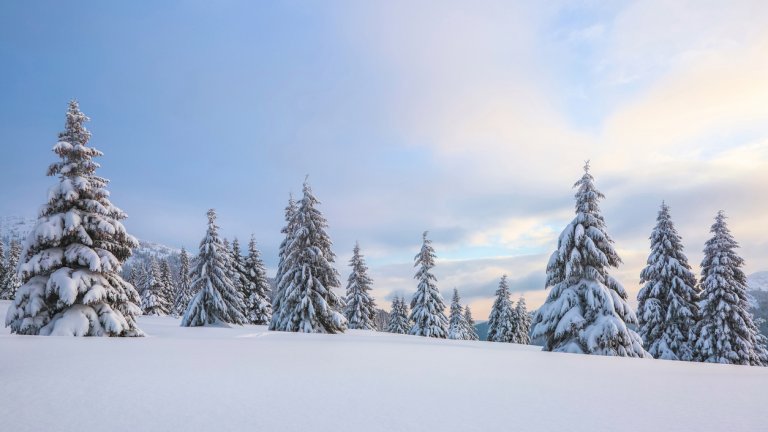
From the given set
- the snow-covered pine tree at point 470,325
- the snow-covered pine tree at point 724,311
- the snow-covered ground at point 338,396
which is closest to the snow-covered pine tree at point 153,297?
the snow-covered pine tree at point 470,325

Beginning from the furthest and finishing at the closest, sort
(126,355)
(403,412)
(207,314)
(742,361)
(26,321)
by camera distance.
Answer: (207,314) → (742,361) → (26,321) → (126,355) → (403,412)

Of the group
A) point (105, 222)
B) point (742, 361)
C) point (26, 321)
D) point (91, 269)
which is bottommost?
point (742, 361)

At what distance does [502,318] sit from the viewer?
5000 cm

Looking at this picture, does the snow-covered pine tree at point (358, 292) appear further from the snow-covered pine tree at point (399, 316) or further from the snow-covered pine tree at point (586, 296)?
the snow-covered pine tree at point (586, 296)

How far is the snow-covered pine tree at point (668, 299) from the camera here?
26672 mm

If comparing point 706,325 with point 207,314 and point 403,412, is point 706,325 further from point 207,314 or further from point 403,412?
point 207,314

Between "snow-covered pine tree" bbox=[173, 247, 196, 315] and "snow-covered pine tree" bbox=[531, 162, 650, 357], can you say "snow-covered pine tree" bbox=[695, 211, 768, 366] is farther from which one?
"snow-covered pine tree" bbox=[173, 247, 196, 315]

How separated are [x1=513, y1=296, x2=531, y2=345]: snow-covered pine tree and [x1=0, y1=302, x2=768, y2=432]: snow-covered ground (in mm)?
45167

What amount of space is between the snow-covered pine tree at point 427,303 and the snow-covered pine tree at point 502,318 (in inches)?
498

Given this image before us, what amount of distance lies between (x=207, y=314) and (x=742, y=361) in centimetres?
3782

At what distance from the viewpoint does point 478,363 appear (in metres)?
8.95

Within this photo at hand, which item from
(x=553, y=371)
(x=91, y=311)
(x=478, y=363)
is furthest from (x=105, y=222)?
(x=553, y=371)

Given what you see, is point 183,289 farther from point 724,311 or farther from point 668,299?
point 724,311

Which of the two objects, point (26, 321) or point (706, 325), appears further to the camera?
point (706, 325)
